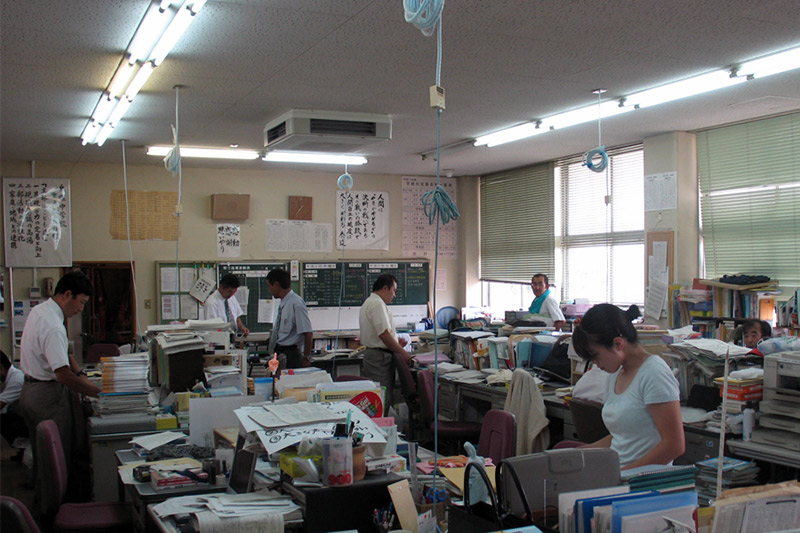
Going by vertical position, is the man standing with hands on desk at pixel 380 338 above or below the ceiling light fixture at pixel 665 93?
below

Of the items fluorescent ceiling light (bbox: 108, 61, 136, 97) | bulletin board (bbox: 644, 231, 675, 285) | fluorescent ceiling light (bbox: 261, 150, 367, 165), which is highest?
fluorescent ceiling light (bbox: 108, 61, 136, 97)

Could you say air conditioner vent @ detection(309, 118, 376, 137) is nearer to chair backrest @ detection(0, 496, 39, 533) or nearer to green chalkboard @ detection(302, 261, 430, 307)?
green chalkboard @ detection(302, 261, 430, 307)

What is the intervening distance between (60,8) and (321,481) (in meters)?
2.58

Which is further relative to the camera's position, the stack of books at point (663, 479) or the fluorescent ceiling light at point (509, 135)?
the fluorescent ceiling light at point (509, 135)

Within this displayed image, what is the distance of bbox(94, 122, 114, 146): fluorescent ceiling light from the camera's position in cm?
562

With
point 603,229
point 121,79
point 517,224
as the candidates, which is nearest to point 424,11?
point 121,79

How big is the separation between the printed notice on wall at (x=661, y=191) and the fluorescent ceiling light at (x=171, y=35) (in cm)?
449

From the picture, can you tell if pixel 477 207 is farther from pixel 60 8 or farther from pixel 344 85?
pixel 60 8

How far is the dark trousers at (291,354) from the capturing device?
612 cm

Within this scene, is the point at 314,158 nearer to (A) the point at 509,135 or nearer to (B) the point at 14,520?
(A) the point at 509,135

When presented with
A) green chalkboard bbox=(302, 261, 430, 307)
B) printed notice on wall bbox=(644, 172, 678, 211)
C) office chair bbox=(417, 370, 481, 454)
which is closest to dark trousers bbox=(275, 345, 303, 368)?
office chair bbox=(417, 370, 481, 454)

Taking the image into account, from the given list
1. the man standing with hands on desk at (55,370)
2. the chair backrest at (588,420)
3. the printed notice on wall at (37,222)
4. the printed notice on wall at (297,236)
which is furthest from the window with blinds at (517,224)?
the man standing with hands on desk at (55,370)

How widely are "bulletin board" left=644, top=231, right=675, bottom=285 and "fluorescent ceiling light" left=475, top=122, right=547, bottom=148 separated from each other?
4.85 ft

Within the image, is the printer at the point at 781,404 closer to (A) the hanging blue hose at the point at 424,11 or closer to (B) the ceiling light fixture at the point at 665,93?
(B) the ceiling light fixture at the point at 665,93
